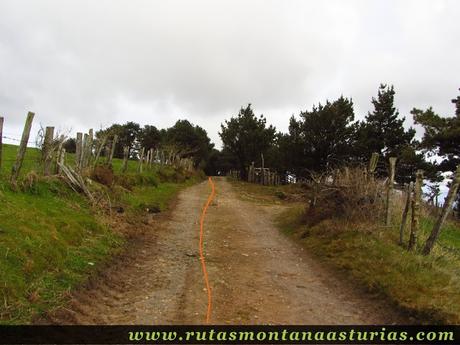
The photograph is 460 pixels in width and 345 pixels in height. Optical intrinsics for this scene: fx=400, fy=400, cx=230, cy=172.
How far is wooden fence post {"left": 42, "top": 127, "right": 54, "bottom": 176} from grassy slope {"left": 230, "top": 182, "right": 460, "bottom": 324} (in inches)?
308

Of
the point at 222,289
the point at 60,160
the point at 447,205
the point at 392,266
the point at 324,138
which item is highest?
the point at 324,138

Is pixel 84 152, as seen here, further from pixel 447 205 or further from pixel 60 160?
pixel 447 205

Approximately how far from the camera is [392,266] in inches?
314

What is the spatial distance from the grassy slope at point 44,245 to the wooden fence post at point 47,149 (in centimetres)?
26

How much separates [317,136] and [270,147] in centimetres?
1922

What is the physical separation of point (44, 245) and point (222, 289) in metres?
3.27

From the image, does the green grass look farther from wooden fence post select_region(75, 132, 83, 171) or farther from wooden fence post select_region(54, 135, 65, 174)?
wooden fence post select_region(75, 132, 83, 171)

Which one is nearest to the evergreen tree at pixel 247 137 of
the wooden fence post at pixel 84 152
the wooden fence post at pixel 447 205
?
the wooden fence post at pixel 84 152

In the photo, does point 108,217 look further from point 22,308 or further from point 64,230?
point 22,308

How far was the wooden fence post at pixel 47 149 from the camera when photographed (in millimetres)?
11705

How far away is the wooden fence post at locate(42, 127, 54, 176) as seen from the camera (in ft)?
38.4

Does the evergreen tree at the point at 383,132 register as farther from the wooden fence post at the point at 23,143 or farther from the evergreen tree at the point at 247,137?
the wooden fence post at the point at 23,143

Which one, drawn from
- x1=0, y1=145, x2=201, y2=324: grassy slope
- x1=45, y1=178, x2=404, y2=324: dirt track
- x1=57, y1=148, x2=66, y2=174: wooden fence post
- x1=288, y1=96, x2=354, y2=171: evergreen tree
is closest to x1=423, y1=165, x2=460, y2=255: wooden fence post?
x1=45, y1=178, x2=404, y2=324: dirt track

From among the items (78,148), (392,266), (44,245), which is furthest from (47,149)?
→ (392,266)
